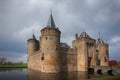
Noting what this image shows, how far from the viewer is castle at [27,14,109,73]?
30.9 metres

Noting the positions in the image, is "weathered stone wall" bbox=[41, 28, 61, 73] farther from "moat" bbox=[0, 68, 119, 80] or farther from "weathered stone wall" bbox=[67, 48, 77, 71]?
"weathered stone wall" bbox=[67, 48, 77, 71]

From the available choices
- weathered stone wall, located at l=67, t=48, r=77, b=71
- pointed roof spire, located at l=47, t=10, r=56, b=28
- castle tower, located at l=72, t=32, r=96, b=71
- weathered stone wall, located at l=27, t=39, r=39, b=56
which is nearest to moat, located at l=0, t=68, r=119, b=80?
weathered stone wall, located at l=67, t=48, r=77, b=71

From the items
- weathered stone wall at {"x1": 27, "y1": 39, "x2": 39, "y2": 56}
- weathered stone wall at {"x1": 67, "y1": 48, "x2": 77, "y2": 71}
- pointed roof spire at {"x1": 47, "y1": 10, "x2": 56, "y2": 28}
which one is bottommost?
weathered stone wall at {"x1": 67, "y1": 48, "x2": 77, "y2": 71}

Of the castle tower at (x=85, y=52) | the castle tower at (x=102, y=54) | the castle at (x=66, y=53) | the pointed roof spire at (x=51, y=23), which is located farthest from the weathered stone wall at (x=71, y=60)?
the castle tower at (x=102, y=54)

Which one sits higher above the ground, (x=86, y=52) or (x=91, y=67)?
(x=86, y=52)

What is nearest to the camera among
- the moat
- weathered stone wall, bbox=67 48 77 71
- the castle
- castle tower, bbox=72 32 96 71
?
the moat

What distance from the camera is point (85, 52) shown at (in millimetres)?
36469

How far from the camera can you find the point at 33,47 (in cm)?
4862

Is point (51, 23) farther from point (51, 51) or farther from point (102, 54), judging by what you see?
point (102, 54)

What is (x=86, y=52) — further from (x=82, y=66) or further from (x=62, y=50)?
(x=62, y=50)

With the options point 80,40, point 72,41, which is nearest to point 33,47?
point 72,41

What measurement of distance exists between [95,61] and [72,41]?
699 centimetres

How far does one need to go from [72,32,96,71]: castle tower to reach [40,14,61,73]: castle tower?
671cm

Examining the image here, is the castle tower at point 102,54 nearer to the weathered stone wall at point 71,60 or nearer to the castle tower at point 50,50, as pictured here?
the weathered stone wall at point 71,60
